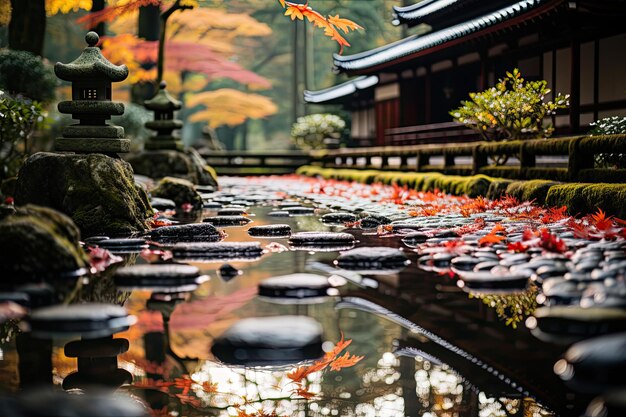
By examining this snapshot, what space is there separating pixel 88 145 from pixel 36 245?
12.4ft

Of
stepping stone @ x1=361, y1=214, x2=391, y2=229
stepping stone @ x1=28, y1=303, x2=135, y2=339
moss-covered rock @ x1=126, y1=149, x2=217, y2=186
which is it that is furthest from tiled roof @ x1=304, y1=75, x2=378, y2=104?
stepping stone @ x1=28, y1=303, x2=135, y2=339

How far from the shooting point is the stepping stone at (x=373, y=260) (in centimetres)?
529

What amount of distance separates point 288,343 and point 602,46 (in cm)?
1484

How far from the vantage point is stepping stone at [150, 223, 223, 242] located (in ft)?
23.3

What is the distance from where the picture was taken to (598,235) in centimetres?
591

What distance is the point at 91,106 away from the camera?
816 cm

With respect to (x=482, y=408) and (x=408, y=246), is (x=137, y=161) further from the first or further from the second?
(x=482, y=408)

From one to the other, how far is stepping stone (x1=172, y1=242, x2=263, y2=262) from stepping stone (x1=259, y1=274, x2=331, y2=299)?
1.55m

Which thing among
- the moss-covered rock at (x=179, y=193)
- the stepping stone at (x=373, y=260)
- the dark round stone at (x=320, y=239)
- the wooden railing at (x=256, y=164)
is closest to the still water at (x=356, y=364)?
the stepping stone at (x=373, y=260)

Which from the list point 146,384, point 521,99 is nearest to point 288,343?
point 146,384

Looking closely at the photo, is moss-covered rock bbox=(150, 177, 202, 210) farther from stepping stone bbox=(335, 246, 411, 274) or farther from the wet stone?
the wet stone

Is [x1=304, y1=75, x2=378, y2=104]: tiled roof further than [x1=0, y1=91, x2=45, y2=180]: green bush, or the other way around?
[x1=304, y1=75, x2=378, y2=104]: tiled roof

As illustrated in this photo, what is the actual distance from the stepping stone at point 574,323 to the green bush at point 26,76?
14.7 meters

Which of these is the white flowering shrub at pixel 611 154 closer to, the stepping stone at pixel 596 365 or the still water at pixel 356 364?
the still water at pixel 356 364
